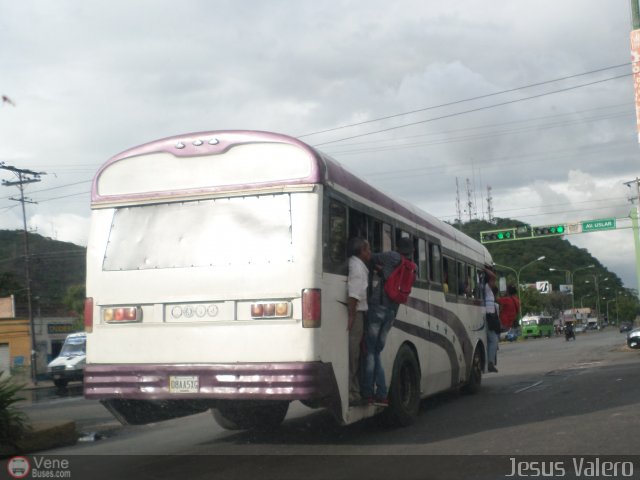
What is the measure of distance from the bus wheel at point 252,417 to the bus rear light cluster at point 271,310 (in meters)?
2.20

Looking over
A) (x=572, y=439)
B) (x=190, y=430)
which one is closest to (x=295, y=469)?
(x=572, y=439)

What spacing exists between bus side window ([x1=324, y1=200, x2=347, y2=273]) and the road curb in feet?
13.4

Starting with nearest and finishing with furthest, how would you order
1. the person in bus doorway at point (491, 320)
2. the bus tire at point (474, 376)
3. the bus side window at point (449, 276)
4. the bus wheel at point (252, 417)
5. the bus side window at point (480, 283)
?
the bus wheel at point (252, 417) → the bus side window at point (449, 276) → the bus tire at point (474, 376) → the bus side window at point (480, 283) → the person in bus doorway at point (491, 320)

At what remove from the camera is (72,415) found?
1369cm

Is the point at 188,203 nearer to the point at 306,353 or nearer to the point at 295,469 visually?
the point at 306,353

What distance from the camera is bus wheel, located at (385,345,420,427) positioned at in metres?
8.73

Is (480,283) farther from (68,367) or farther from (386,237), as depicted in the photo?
(68,367)

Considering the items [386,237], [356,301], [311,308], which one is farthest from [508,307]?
[311,308]

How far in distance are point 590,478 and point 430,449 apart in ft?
6.06

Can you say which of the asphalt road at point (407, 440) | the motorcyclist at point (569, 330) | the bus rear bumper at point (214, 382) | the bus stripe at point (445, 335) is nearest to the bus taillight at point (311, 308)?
the bus rear bumper at point (214, 382)

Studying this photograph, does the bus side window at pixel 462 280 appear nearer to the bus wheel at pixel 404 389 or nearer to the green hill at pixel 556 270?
the bus wheel at pixel 404 389

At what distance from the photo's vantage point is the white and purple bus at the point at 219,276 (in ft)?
22.9

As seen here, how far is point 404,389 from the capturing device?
30.3ft

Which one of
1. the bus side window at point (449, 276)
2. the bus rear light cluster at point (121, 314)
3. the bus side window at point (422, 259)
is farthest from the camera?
the bus side window at point (449, 276)
